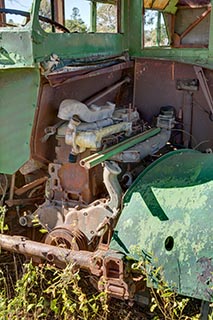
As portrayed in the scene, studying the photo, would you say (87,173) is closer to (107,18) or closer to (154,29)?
(107,18)

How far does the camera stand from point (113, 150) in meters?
3.04

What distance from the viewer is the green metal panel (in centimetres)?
248

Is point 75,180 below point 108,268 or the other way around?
the other way around

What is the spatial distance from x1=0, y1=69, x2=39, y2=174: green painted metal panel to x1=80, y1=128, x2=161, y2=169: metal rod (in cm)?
62

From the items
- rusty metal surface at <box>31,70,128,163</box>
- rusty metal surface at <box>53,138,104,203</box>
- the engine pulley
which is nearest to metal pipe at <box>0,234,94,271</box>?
the engine pulley

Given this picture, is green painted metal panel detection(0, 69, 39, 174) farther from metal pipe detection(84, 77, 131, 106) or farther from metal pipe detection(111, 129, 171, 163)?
metal pipe detection(111, 129, 171, 163)

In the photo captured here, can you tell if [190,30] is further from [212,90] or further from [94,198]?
[94,198]

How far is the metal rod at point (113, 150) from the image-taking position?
279cm

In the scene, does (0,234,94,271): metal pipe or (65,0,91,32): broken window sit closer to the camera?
(0,234,94,271): metal pipe

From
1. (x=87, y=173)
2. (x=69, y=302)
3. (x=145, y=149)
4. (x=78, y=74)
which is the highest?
(x=78, y=74)

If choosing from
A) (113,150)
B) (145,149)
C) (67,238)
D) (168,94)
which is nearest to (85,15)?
(168,94)

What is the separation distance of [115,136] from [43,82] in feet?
2.36

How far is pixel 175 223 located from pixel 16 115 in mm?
1461

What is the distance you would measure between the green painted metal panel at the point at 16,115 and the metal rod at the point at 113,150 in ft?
2.02
